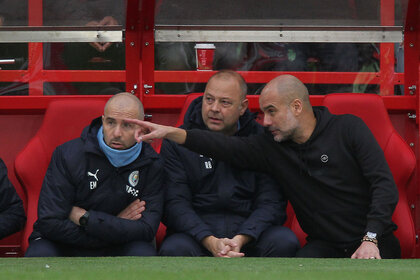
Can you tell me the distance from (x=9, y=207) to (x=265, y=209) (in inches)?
48.0

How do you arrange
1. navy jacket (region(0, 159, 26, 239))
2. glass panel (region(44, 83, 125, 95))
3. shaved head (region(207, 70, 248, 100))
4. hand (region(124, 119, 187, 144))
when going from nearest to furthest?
hand (region(124, 119, 187, 144)) < navy jacket (region(0, 159, 26, 239)) < shaved head (region(207, 70, 248, 100)) < glass panel (region(44, 83, 125, 95))

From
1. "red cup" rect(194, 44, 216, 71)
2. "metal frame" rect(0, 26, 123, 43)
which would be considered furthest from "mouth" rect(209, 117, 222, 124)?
"metal frame" rect(0, 26, 123, 43)

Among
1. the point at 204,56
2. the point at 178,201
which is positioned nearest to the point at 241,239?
the point at 178,201

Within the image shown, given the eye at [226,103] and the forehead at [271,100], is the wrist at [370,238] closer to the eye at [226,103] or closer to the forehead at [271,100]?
the forehead at [271,100]

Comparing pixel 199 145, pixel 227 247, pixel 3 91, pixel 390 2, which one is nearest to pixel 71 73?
pixel 3 91

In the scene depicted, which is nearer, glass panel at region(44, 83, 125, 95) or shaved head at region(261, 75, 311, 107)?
shaved head at region(261, 75, 311, 107)

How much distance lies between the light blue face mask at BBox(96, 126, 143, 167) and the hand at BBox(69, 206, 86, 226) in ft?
0.84

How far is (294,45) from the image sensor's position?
14.1 ft

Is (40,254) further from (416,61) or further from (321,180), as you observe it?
(416,61)

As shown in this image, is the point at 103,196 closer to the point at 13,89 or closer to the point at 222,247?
the point at 222,247

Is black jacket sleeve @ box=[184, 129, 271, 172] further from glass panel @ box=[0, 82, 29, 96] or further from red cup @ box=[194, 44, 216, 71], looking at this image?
glass panel @ box=[0, 82, 29, 96]

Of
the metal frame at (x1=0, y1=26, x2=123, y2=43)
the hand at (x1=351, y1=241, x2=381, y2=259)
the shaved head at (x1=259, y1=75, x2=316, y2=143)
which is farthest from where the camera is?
the metal frame at (x1=0, y1=26, x2=123, y2=43)

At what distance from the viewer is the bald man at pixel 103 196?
333 centimetres

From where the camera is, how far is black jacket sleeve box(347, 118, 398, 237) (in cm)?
324
